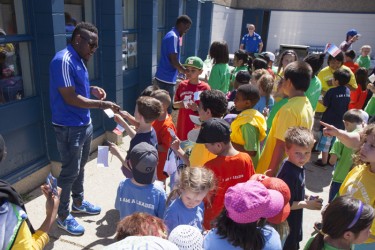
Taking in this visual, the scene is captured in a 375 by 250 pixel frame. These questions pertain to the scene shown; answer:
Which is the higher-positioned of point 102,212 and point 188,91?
point 188,91

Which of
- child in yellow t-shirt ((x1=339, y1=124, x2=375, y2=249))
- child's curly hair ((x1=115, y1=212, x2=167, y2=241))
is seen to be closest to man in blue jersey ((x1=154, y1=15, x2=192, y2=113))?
child in yellow t-shirt ((x1=339, y1=124, x2=375, y2=249))

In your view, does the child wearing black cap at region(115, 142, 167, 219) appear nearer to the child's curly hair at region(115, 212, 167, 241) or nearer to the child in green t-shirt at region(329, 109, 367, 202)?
the child's curly hair at region(115, 212, 167, 241)

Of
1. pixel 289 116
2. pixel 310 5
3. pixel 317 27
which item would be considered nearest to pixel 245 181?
pixel 289 116

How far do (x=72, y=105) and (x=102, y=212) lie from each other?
1.38 meters

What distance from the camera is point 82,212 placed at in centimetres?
370

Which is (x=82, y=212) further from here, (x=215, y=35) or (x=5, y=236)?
(x=215, y=35)

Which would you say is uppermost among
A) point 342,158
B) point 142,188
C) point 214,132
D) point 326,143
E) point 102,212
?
point 214,132

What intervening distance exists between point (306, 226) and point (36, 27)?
153 inches

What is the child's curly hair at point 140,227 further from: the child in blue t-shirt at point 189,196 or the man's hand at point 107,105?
the man's hand at point 107,105

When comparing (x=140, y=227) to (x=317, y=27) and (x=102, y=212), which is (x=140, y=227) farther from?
(x=317, y=27)

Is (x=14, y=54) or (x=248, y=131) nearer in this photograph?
(x=248, y=131)

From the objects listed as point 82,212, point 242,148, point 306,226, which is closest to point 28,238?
point 242,148

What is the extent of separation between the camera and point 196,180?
210cm

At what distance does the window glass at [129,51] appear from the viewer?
5.95 meters
